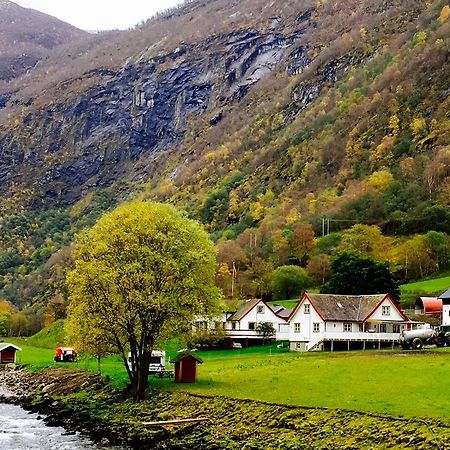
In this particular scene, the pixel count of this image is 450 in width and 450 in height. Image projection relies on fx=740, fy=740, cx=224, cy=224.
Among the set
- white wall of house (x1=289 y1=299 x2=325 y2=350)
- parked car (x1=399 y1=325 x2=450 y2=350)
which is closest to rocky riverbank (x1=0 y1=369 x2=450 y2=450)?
parked car (x1=399 y1=325 x2=450 y2=350)

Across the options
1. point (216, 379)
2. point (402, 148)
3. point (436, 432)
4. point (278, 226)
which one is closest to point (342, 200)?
point (278, 226)

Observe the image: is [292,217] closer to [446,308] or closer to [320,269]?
[320,269]

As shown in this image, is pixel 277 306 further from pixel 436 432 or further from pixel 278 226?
pixel 436 432

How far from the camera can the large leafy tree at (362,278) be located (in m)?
105

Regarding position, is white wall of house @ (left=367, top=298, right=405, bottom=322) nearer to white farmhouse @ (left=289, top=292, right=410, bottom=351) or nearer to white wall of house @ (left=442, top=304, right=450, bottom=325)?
white farmhouse @ (left=289, top=292, right=410, bottom=351)

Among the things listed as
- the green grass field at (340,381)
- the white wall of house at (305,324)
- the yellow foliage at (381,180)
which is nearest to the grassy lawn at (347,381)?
the green grass field at (340,381)

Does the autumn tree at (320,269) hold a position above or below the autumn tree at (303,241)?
below

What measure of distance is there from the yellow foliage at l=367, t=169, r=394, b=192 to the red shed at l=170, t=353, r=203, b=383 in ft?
413

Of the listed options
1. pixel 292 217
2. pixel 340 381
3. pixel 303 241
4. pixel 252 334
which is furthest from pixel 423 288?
pixel 292 217

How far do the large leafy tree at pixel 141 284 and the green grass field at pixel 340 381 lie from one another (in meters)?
5.18

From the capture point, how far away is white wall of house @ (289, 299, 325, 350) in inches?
3433

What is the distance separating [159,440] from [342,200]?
140 m

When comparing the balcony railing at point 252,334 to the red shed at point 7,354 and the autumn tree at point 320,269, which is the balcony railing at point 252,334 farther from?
the autumn tree at point 320,269

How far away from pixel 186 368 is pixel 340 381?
14.5m
